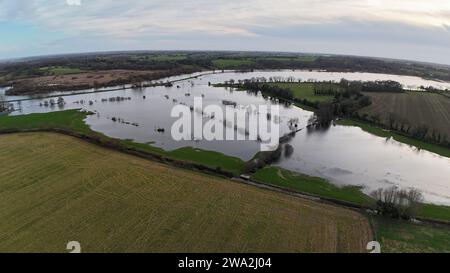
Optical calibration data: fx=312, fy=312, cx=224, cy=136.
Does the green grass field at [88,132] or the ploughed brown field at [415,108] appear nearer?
the green grass field at [88,132]

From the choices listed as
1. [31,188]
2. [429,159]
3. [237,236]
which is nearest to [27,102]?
[31,188]

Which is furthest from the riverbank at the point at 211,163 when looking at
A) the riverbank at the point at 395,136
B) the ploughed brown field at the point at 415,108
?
the ploughed brown field at the point at 415,108

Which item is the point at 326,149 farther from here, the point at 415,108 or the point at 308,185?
the point at 415,108

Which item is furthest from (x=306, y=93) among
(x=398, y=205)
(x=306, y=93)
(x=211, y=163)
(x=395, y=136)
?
(x=398, y=205)

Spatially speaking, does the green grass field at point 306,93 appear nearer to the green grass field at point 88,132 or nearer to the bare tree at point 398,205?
the green grass field at point 88,132

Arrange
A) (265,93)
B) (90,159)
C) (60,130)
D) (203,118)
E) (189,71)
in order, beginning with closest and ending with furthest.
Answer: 1. (90,159)
2. (60,130)
3. (203,118)
4. (265,93)
5. (189,71)
